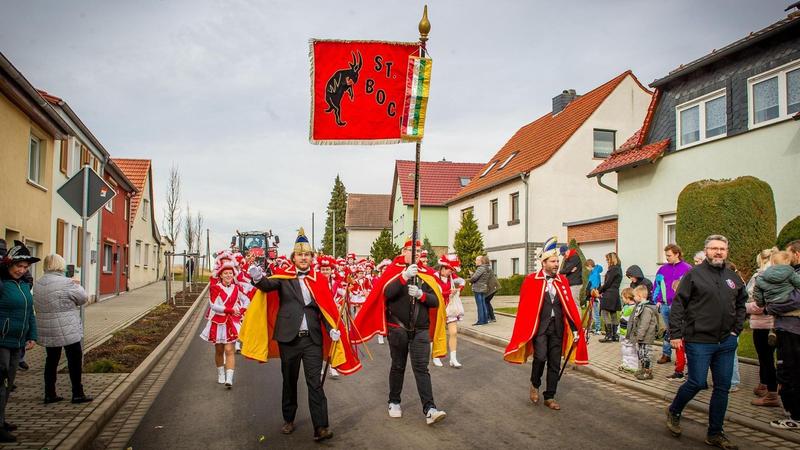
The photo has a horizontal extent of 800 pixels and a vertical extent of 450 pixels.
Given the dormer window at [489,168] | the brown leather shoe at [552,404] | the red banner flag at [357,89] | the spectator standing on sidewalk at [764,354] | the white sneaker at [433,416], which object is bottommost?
the brown leather shoe at [552,404]

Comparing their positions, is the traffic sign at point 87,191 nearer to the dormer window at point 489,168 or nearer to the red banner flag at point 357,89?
the red banner flag at point 357,89

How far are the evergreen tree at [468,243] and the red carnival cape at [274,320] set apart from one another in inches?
1069

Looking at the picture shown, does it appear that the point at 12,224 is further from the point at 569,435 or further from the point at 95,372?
the point at 569,435

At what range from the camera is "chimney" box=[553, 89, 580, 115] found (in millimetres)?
36125

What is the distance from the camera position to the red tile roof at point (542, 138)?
1223 inches

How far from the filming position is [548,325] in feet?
26.2

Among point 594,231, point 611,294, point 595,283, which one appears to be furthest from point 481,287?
point 594,231

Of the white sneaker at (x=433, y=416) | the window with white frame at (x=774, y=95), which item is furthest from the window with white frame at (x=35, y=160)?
the window with white frame at (x=774, y=95)

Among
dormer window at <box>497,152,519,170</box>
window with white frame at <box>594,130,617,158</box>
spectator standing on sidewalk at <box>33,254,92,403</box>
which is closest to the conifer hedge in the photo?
spectator standing on sidewalk at <box>33,254,92,403</box>

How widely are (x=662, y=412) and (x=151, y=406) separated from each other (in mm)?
5901

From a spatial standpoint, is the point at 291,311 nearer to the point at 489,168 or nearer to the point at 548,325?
the point at 548,325

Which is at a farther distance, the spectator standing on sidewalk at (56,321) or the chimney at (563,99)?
the chimney at (563,99)

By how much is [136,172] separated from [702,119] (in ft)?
102

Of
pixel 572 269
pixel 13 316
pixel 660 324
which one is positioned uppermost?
pixel 572 269
